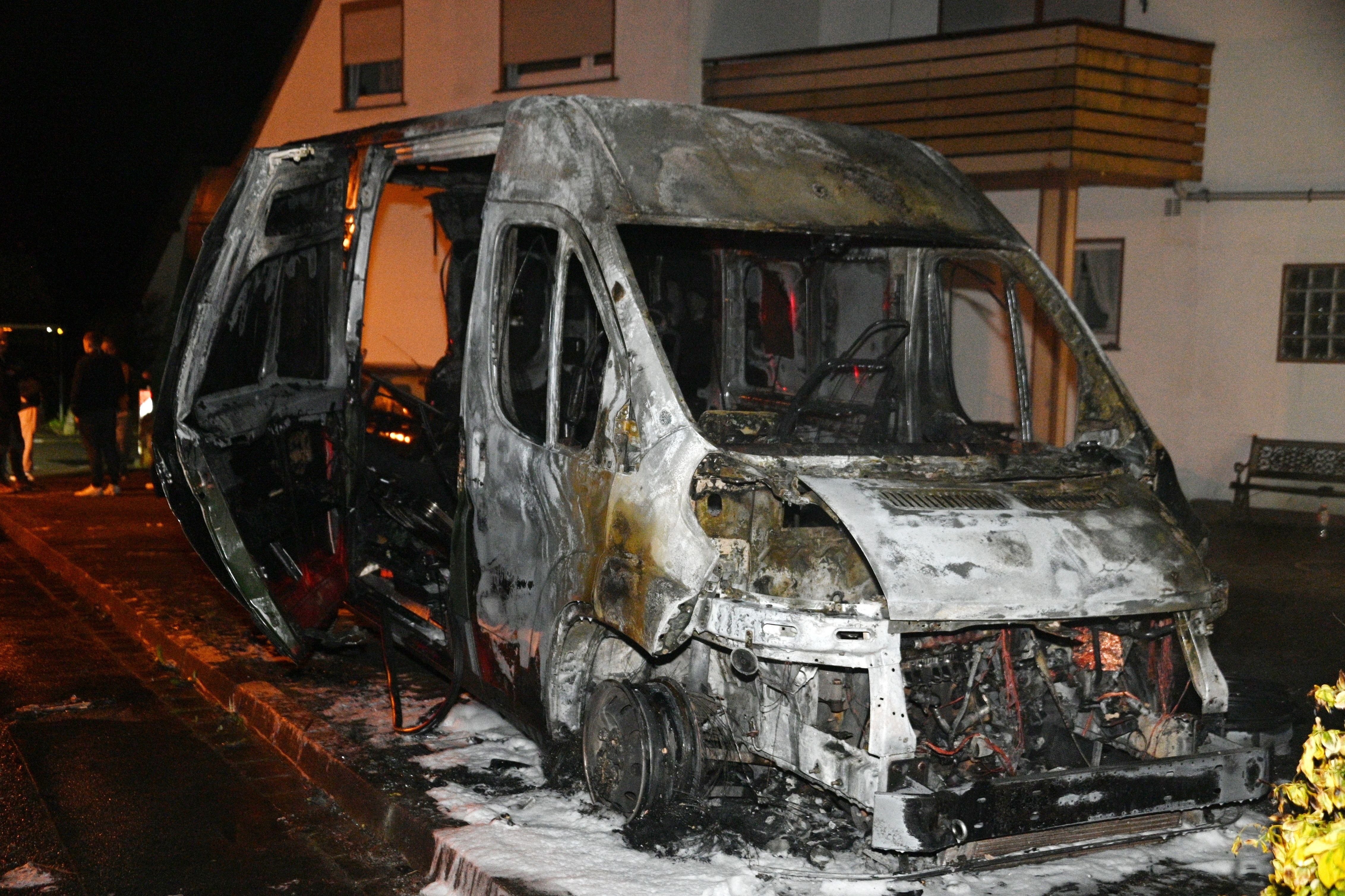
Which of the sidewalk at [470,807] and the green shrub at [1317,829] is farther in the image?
the sidewalk at [470,807]

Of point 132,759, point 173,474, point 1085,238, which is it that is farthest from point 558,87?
point 132,759

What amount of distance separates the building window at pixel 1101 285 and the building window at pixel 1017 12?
2465mm

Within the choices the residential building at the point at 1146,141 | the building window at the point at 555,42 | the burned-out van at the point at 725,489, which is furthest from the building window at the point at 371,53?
the burned-out van at the point at 725,489

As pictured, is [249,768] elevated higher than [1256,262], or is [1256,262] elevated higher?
[1256,262]

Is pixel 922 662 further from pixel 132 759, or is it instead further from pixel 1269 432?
pixel 1269 432

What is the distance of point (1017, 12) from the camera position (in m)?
15.9

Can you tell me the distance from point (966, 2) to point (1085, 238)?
3136 millimetres

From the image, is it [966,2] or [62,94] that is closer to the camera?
[966,2]

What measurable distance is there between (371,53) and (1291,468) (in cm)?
1484

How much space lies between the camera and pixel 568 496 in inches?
204

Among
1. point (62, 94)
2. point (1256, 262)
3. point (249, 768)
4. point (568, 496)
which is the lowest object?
point (249, 768)

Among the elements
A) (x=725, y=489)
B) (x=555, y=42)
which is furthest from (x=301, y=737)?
(x=555, y=42)

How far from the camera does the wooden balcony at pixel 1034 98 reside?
13469 mm

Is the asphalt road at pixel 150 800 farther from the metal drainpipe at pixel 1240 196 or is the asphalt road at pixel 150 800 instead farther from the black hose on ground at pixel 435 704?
the metal drainpipe at pixel 1240 196
